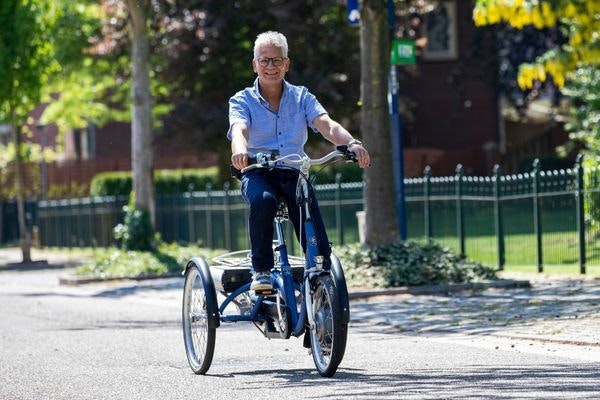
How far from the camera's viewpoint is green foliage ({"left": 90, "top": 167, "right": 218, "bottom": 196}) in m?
39.2

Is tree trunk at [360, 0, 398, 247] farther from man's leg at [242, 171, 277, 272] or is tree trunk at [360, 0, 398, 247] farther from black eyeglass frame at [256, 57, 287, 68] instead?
man's leg at [242, 171, 277, 272]

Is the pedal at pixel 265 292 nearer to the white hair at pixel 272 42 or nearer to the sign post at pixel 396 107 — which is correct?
the white hair at pixel 272 42

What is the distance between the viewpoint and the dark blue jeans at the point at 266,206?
28.7ft

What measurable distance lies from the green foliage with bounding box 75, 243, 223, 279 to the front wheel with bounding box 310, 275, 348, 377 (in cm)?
1300

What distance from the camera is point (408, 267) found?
16000 mm

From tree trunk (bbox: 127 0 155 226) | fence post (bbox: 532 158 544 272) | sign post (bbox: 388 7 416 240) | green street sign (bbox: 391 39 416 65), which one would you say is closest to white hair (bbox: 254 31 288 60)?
sign post (bbox: 388 7 416 240)

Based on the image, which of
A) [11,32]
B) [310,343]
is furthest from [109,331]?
[11,32]

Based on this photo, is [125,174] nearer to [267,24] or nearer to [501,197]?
[267,24]

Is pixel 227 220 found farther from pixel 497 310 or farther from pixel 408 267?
pixel 497 310

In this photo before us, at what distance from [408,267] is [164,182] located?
2460cm

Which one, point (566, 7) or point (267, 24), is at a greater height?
point (267, 24)

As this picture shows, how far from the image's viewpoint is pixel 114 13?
3300 cm

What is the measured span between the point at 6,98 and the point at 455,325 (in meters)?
18.0

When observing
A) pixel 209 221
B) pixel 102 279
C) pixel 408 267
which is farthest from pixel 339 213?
pixel 408 267
